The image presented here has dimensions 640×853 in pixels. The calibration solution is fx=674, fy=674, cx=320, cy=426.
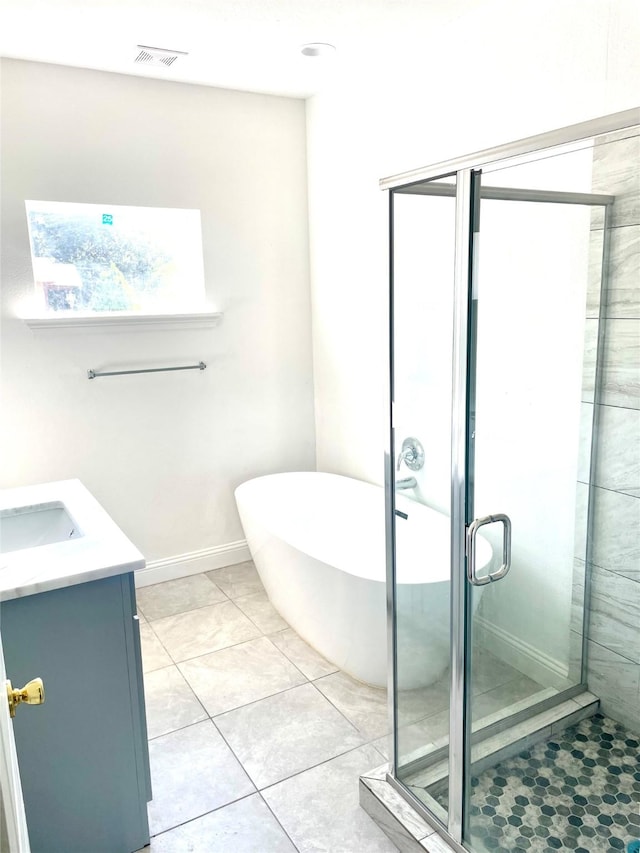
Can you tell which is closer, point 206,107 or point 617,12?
point 617,12

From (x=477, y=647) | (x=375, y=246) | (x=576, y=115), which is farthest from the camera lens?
(x=375, y=246)

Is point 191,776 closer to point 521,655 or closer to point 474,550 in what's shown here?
point 521,655

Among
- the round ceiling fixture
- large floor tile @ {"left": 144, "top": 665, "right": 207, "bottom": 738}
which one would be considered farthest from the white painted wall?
large floor tile @ {"left": 144, "top": 665, "right": 207, "bottom": 738}

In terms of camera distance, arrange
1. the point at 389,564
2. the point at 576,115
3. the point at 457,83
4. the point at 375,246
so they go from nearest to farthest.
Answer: the point at 389,564
the point at 576,115
the point at 457,83
the point at 375,246

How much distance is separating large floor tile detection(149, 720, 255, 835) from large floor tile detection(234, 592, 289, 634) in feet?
2.46

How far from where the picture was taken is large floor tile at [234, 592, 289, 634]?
10.6ft

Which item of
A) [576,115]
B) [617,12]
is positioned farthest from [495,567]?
[617,12]

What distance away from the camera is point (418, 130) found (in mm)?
2877

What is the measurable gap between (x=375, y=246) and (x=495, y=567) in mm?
1979

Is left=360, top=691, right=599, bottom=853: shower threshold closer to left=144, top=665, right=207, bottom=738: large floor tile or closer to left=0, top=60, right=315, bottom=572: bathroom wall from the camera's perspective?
left=144, top=665, right=207, bottom=738: large floor tile

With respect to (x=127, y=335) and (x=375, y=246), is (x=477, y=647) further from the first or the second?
(x=127, y=335)

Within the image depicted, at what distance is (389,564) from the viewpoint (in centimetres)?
198

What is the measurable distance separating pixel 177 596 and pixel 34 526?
1278 mm

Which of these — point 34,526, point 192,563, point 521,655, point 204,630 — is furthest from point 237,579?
point 521,655
